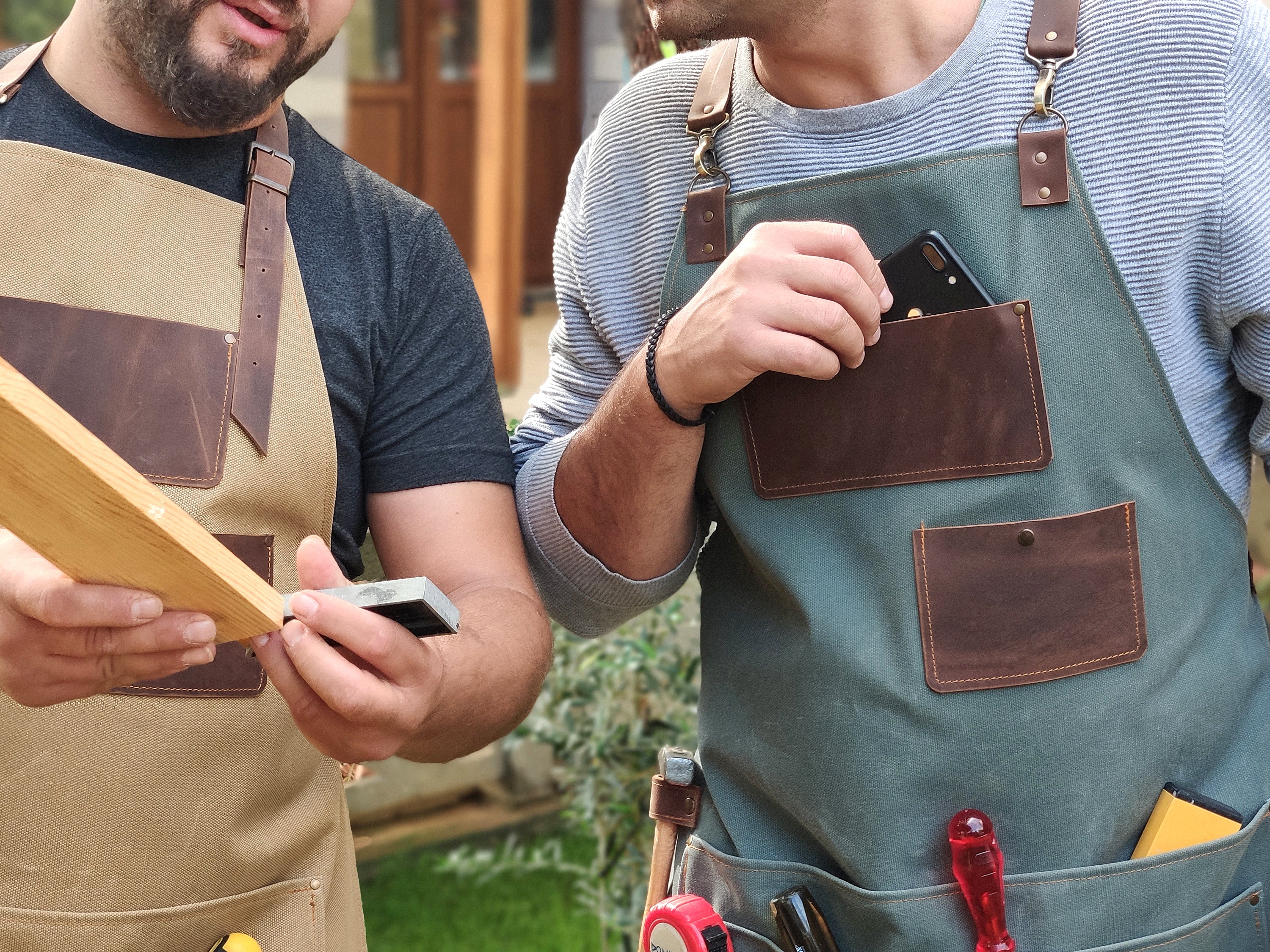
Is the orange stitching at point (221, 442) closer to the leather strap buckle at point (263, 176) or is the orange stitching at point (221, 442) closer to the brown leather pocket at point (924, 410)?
the leather strap buckle at point (263, 176)

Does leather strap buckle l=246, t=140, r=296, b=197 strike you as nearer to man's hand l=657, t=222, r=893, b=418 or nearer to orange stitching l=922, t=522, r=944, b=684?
man's hand l=657, t=222, r=893, b=418

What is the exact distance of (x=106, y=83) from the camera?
5.12 feet

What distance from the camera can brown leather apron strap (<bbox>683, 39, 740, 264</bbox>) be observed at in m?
1.45

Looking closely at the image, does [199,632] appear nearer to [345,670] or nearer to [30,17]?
[345,670]

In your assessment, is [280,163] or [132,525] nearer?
[132,525]

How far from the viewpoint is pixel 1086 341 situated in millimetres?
1322

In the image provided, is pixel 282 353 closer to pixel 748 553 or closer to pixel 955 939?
pixel 748 553

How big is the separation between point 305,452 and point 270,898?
0.52 meters

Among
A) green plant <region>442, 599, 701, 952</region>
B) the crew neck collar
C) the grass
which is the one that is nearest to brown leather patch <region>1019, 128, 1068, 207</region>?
the crew neck collar

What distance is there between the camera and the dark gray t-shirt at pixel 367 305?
1.56 m

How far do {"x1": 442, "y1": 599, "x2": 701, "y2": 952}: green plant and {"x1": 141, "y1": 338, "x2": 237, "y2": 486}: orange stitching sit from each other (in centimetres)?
140

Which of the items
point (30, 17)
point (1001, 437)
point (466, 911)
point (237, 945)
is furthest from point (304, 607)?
point (30, 17)

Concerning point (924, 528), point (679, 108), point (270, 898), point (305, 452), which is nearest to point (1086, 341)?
point (924, 528)

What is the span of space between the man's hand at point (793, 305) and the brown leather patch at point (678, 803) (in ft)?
1.70
